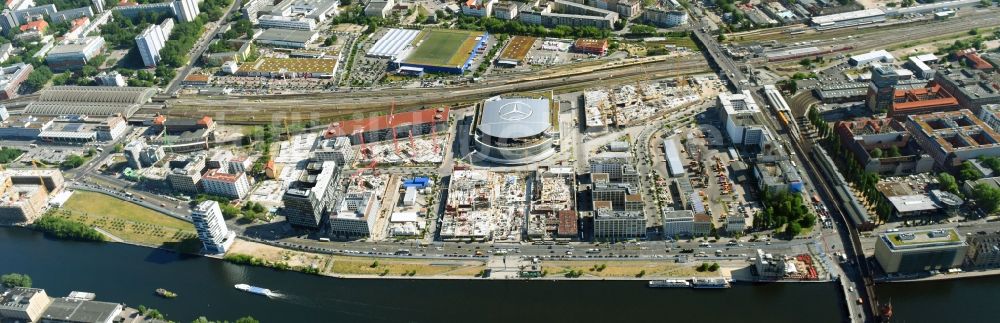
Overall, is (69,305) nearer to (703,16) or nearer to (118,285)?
(118,285)

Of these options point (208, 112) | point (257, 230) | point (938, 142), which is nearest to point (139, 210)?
point (257, 230)

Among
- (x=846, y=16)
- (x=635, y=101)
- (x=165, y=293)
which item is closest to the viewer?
(x=165, y=293)

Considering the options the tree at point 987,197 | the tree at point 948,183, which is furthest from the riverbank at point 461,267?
the tree at point 987,197

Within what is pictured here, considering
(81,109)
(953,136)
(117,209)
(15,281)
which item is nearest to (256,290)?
(15,281)

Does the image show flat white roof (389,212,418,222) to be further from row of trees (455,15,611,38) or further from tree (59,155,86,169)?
row of trees (455,15,611,38)

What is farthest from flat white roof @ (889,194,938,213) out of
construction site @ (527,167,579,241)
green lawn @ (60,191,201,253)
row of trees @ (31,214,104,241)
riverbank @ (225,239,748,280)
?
row of trees @ (31,214,104,241)

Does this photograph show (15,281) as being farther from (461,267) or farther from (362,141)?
(461,267)

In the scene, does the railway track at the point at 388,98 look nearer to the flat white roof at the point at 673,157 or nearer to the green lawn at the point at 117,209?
the green lawn at the point at 117,209
